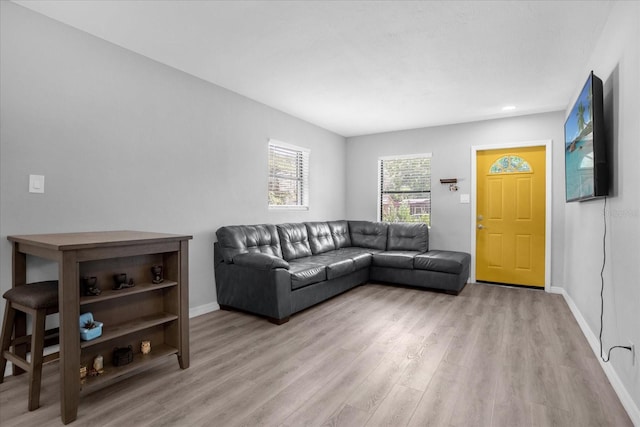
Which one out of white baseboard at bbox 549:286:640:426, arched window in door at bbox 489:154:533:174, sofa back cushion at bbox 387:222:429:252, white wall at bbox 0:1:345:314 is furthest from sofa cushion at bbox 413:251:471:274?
white wall at bbox 0:1:345:314

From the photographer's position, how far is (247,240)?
3.82 meters

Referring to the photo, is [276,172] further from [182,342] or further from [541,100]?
[541,100]

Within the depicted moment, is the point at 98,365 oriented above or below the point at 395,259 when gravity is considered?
below

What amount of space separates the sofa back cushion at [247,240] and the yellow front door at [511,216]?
3.15m

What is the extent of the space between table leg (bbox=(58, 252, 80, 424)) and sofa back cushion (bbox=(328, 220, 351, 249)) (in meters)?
3.90

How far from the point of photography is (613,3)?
88.1 inches

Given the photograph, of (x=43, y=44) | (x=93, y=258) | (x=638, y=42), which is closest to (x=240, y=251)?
(x=93, y=258)

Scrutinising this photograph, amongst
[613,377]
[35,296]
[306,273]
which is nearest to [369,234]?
[306,273]

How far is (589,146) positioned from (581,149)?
0.33 m

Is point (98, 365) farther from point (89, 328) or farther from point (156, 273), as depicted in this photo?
point (156, 273)

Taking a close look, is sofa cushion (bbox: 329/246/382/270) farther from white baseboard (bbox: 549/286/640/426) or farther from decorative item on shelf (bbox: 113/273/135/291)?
decorative item on shelf (bbox: 113/273/135/291)

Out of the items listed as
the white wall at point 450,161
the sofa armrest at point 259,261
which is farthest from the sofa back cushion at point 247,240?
the white wall at point 450,161

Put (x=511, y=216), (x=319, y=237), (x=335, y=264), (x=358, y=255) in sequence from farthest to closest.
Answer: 1. (x=319, y=237)
2. (x=511, y=216)
3. (x=358, y=255)
4. (x=335, y=264)

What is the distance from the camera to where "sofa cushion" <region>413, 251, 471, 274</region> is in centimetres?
441
